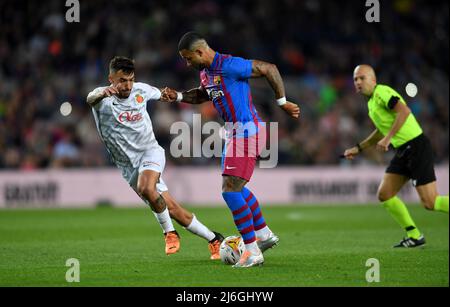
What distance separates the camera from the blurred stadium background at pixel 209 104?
1788 cm

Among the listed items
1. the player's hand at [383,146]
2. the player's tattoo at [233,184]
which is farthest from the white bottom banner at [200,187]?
the player's tattoo at [233,184]

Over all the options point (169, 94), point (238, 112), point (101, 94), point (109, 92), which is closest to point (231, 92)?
point (238, 112)

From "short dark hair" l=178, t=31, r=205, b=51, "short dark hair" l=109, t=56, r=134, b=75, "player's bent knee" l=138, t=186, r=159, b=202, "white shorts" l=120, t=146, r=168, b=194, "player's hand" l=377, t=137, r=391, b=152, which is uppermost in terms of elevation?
"short dark hair" l=178, t=31, r=205, b=51

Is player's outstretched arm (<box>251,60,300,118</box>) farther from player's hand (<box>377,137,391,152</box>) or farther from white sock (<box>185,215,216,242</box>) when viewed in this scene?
white sock (<box>185,215,216,242</box>)

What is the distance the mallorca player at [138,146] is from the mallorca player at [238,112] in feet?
2.80

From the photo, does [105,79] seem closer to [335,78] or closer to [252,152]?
[335,78]

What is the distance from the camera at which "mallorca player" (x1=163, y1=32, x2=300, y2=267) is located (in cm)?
887

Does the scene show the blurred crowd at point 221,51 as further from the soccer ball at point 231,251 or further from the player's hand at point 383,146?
the soccer ball at point 231,251

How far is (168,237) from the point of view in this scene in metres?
9.66

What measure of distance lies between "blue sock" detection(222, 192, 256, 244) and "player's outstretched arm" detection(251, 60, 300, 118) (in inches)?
43.0

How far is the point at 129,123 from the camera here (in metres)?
9.91

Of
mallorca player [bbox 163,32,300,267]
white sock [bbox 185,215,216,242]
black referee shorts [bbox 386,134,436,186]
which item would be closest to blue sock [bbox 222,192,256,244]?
mallorca player [bbox 163,32,300,267]

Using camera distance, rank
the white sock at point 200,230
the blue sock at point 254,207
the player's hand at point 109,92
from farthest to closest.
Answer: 1. the white sock at point 200,230
2. the blue sock at point 254,207
3. the player's hand at point 109,92

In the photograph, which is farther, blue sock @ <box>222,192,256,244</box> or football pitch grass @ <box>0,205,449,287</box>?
blue sock @ <box>222,192,256,244</box>
